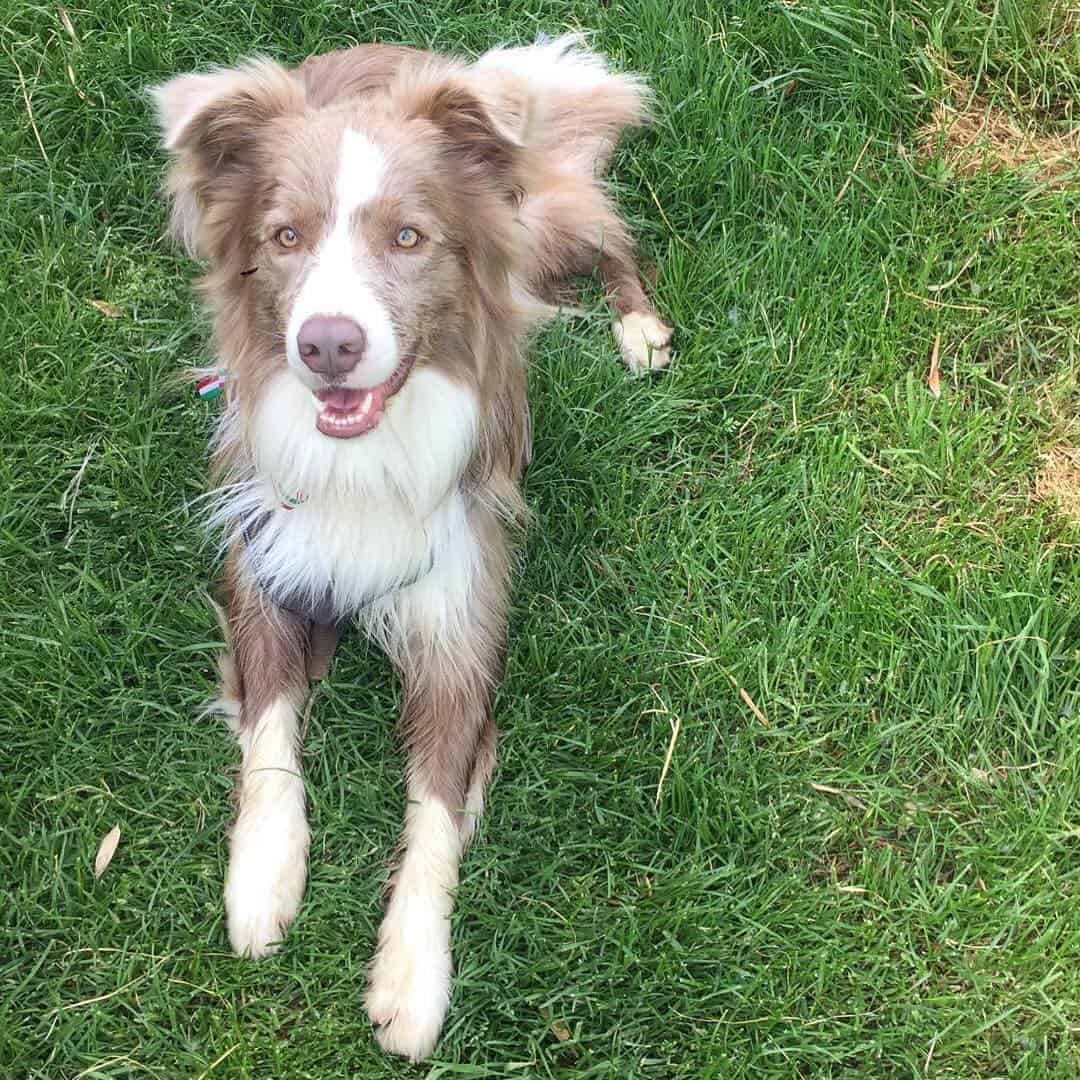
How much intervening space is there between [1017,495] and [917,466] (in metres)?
0.34

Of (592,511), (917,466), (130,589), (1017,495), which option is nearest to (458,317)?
(592,511)

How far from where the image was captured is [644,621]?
12.1 ft

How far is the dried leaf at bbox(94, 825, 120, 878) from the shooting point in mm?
3264

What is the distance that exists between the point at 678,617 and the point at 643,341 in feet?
3.53

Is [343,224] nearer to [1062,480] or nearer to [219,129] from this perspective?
[219,129]

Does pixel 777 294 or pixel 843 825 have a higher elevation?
pixel 777 294

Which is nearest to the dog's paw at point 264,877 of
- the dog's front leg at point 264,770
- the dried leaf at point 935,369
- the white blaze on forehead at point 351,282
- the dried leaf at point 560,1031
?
the dog's front leg at point 264,770

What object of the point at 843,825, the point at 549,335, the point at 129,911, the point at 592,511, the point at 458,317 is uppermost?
the point at 458,317

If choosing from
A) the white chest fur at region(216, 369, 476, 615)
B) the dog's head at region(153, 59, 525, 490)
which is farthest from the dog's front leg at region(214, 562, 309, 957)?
the dog's head at region(153, 59, 525, 490)

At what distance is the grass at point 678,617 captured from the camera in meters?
3.11

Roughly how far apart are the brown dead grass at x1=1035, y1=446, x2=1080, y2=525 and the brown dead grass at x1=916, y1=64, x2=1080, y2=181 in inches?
42.7

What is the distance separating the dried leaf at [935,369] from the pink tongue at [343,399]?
2180 millimetres

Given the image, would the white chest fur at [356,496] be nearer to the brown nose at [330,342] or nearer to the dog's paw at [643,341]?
the brown nose at [330,342]

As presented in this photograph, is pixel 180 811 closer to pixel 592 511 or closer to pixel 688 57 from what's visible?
pixel 592 511
